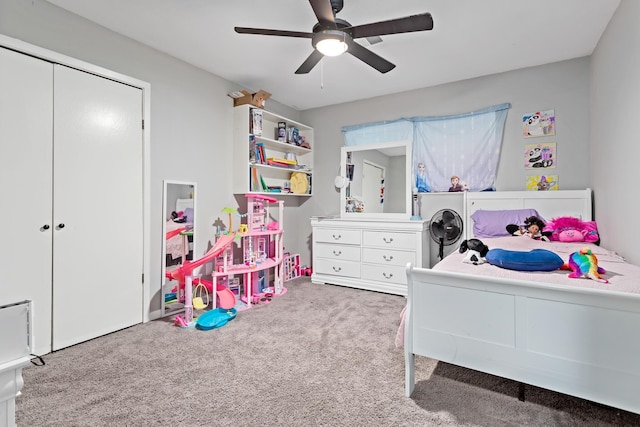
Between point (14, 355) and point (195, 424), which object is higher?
point (14, 355)

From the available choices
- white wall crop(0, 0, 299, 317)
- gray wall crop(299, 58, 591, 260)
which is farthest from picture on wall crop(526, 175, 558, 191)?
white wall crop(0, 0, 299, 317)

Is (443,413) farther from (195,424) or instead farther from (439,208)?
(439,208)

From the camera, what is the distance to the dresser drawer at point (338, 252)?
3.88 meters

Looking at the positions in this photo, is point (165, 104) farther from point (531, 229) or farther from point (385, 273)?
point (531, 229)

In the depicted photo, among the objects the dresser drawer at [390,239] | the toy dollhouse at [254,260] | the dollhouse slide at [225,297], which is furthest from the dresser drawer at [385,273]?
the dollhouse slide at [225,297]

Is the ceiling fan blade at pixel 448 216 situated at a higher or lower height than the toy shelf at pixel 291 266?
higher

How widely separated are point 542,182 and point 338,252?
2.37 metres

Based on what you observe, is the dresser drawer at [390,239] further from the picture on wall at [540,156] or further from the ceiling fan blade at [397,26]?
the ceiling fan blade at [397,26]

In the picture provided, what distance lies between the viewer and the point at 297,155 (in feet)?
15.6

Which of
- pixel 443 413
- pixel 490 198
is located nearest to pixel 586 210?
pixel 490 198

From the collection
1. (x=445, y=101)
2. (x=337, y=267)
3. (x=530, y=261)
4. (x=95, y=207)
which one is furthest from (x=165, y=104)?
(x=530, y=261)

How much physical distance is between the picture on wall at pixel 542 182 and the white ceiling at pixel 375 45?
1180 mm

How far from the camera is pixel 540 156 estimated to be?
3277 mm

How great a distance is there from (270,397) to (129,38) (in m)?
Answer: 3.06
